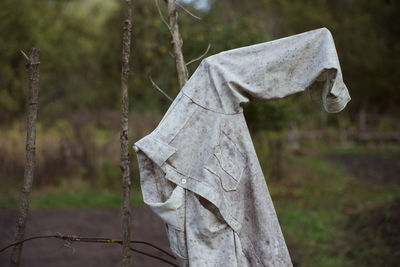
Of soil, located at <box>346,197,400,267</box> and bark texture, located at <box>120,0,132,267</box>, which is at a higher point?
bark texture, located at <box>120,0,132,267</box>

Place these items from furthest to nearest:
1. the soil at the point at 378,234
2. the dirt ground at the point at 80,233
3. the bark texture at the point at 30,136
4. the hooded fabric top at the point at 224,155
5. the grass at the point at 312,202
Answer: the grass at the point at 312,202 < the dirt ground at the point at 80,233 < the soil at the point at 378,234 < the bark texture at the point at 30,136 < the hooded fabric top at the point at 224,155

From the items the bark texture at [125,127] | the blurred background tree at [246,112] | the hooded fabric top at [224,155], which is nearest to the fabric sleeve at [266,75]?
the hooded fabric top at [224,155]

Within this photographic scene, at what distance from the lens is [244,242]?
6.66 feet

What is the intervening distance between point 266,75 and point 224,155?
45 cm

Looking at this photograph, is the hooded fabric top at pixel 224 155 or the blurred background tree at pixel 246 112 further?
the blurred background tree at pixel 246 112

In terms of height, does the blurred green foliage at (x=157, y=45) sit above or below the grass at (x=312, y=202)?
above

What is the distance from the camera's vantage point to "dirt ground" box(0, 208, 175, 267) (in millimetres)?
4945

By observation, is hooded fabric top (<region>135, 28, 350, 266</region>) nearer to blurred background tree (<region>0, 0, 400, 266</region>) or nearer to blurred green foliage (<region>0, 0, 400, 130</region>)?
blurred background tree (<region>0, 0, 400, 266</region>)

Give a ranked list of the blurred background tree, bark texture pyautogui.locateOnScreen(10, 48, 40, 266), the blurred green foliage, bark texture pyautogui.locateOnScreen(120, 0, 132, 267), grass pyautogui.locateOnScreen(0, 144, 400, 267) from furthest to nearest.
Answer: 1. the blurred green foliage
2. the blurred background tree
3. grass pyautogui.locateOnScreen(0, 144, 400, 267)
4. bark texture pyautogui.locateOnScreen(10, 48, 40, 266)
5. bark texture pyautogui.locateOnScreen(120, 0, 132, 267)

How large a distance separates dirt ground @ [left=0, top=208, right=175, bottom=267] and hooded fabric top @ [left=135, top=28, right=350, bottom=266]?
9.29 feet

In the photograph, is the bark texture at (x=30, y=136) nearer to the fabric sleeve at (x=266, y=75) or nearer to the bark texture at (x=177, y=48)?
the bark texture at (x=177, y=48)

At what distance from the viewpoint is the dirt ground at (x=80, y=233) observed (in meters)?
4.95

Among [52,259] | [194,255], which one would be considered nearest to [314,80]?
[194,255]

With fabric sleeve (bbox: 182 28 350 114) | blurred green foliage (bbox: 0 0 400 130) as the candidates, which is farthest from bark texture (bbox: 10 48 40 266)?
blurred green foliage (bbox: 0 0 400 130)
